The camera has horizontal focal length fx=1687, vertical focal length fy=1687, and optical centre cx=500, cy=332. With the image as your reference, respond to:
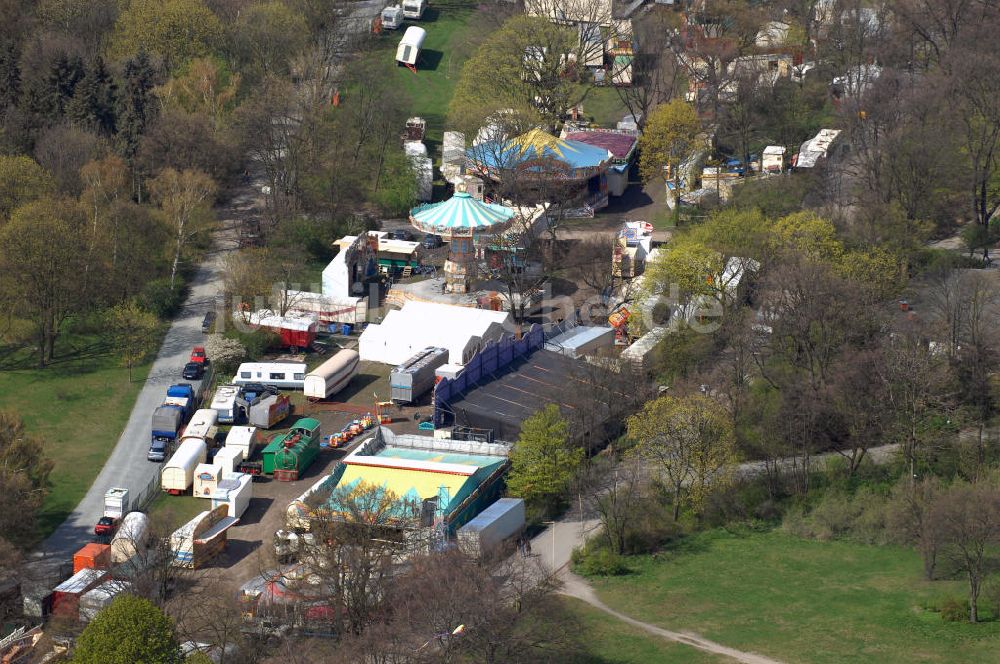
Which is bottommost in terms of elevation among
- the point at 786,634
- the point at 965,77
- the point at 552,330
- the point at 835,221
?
the point at 786,634

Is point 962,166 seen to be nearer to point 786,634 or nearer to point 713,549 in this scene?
point 713,549

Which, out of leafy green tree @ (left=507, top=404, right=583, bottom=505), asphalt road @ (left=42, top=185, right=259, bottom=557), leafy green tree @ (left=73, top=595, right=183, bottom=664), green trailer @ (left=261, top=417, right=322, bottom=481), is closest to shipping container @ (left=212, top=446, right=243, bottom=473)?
green trailer @ (left=261, top=417, right=322, bottom=481)

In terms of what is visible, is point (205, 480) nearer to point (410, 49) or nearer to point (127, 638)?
point (127, 638)

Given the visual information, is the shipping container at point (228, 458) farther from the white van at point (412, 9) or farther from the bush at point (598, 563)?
the white van at point (412, 9)

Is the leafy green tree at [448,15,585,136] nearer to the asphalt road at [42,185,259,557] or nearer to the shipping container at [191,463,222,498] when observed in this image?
the asphalt road at [42,185,259,557]

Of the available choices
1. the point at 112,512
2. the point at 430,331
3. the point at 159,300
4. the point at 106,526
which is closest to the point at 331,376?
the point at 430,331

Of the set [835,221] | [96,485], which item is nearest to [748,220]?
[835,221]

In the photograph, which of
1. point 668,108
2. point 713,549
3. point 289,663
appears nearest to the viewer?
point 289,663
